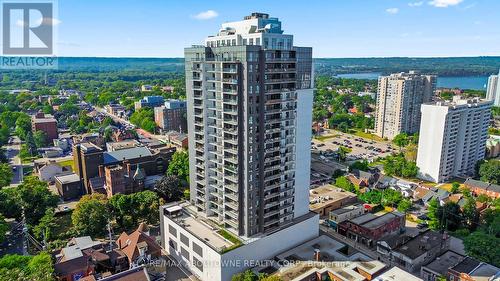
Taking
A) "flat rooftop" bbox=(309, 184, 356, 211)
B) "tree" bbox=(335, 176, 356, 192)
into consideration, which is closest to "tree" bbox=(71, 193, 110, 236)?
"flat rooftop" bbox=(309, 184, 356, 211)

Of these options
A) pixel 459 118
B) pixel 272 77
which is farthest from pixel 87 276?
pixel 459 118

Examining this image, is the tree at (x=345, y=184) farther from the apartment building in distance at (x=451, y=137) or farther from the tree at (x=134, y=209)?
the tree at (x=134, y=209)

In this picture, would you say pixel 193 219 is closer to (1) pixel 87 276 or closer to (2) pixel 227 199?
(2) pixel 227 199

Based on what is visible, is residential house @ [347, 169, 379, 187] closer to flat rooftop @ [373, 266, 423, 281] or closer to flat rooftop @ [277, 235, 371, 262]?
flat rooftop @ [277, 235, 371, 262]

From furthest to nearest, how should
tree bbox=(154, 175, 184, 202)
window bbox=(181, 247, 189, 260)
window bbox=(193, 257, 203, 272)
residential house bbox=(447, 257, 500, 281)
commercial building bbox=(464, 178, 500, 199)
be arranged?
commercial building bbox=(464, 178, 500, 199)
tree bbox=(154, 175, 184, 202)
window bbox=(181, 247, 189, 260)
window bbox=(193, 257, 203, 272)
residential house bbox=(447, 257, 500, 281)

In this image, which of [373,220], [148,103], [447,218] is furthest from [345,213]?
[148,103]

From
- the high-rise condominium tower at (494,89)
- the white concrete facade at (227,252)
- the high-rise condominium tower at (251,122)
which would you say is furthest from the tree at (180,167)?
the high-rise condominium tower at (494,89)
